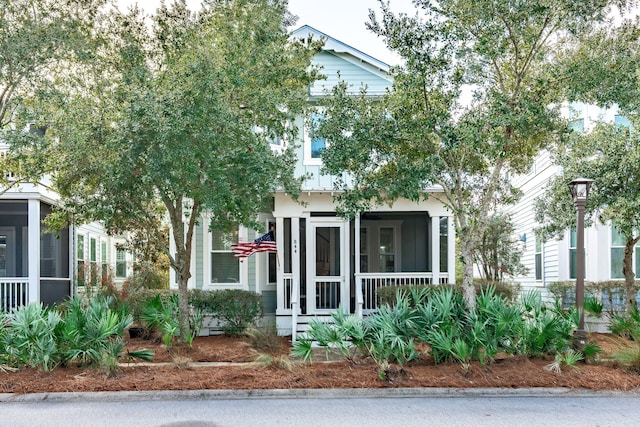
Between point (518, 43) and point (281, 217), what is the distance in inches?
269

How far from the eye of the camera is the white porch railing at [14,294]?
14.2 meters

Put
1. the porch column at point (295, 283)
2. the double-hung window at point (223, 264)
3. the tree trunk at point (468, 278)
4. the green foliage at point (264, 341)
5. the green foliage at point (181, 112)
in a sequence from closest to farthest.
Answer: the green foliage at point (181, 112) → the tree trunk at point (468, 278) → the green foliage at point (264, 341) → the porch column at point (295, 283) → the double-hung window at point (223, 264)

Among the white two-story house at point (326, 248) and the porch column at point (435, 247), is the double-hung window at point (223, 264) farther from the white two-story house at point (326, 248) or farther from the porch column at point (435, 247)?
the porch column at point (435, 247)

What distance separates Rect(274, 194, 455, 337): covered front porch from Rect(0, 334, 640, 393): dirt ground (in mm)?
3630

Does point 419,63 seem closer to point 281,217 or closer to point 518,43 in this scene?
point 518,43

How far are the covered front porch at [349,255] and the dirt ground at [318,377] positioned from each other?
3.63 meters

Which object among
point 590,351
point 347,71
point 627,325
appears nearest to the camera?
point 590,351

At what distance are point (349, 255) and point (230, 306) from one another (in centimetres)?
330

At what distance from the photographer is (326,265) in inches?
613

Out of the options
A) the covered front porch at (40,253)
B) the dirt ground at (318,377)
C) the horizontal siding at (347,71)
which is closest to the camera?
the dirt ground at (318,377)

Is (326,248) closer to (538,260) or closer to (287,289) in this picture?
(287,289)

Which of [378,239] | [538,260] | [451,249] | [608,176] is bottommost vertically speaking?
[538,260]

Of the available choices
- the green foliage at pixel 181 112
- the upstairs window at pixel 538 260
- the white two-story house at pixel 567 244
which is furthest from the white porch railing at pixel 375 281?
the upstairs window at pixel 538 260

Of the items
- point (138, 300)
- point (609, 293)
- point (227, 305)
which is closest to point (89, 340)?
point (138, 300)
